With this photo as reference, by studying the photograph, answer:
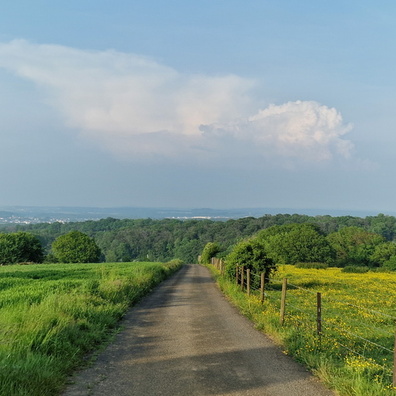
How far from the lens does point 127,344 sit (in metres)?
9.62

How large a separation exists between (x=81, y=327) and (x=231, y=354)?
4.10m

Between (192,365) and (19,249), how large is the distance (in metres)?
77.4

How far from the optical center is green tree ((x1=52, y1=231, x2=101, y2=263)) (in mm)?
83375

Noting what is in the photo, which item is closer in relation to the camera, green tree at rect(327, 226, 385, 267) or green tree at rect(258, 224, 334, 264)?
green tree at rect(258, 224, 334, 264)

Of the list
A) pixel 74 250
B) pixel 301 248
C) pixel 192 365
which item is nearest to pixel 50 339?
pixel 192 365

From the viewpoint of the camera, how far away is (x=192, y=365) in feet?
25.6

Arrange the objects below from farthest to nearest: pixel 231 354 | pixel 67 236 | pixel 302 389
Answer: pixel 67 236
pixel 231 354
pixel 302 389

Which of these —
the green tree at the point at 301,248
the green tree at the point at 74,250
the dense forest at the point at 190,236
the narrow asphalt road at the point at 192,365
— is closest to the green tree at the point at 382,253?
the green tree at the point at 301,248

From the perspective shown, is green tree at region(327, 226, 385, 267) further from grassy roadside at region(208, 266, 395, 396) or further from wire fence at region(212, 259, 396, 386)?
grassy roadside at region(208, 266, 395, 396)

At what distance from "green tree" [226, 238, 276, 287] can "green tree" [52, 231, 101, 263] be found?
65101 millimetres

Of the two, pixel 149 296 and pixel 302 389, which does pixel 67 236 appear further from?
pixel 302 389

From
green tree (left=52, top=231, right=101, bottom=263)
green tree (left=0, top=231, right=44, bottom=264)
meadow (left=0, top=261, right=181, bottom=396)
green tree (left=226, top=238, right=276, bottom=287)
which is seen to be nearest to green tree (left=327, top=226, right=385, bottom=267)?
green tree (left=52, top=231, right=101, bottom=263)

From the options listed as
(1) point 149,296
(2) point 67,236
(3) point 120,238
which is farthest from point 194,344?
(3) point 120,238

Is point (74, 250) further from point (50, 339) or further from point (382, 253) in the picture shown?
point (50, 339)
